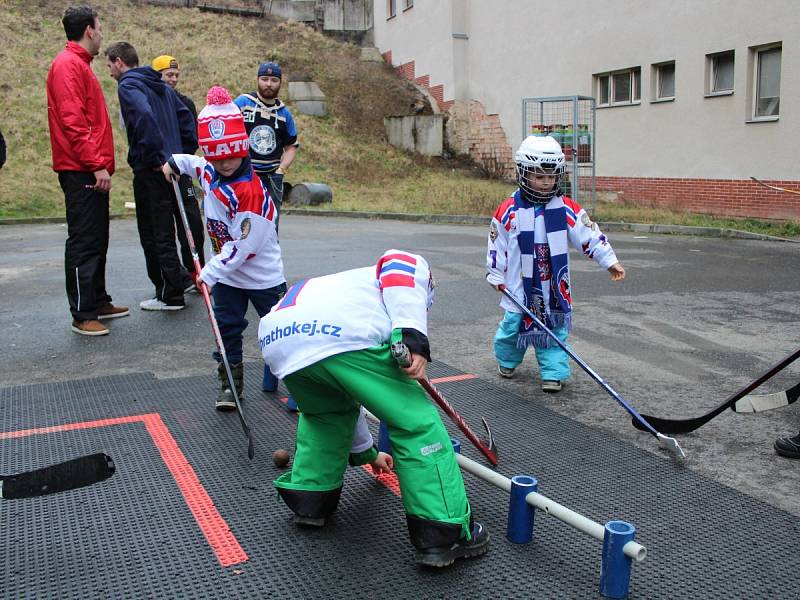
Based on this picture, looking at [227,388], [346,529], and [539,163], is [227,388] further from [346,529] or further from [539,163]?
[539,163]

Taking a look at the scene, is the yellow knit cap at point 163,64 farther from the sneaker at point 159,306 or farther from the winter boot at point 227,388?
the winter boot at point 227,388

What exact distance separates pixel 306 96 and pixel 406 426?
25.9m

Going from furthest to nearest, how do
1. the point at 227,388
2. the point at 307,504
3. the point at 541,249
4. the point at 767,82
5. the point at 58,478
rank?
the point at 767,82
the point at 541,249
the point at 227,388
the point at 58,478
the point at 307,504

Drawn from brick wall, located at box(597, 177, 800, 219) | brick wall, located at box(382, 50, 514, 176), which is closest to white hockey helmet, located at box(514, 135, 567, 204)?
brick wall, located at box(597, 177, 800, 219)

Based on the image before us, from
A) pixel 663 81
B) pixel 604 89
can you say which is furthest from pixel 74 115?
pixel 604 89

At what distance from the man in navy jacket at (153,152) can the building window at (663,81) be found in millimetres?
12655

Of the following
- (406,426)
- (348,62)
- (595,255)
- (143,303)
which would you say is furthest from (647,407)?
(348,62)

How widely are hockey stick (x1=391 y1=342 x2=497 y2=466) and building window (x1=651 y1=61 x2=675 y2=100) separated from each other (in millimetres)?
14949

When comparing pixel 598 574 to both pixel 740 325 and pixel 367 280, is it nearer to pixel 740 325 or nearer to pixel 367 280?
pixel 367 280

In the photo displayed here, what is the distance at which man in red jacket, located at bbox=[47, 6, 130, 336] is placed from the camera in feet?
21.2

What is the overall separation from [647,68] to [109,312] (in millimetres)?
13909

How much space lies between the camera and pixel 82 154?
646 cm

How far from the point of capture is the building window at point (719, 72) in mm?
16031

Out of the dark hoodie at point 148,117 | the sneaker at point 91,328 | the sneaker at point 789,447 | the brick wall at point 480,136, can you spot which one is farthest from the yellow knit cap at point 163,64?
the brick wall at point 480,136
